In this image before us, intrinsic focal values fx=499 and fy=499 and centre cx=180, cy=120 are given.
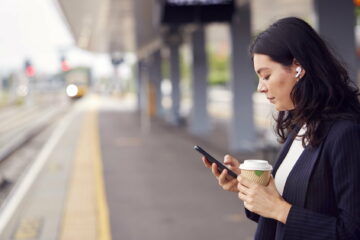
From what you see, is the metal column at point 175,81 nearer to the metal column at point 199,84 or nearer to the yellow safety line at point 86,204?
the metal column at point 199,84

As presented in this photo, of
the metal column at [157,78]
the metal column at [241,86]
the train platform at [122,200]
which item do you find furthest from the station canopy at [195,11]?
the metal column at [157,78]

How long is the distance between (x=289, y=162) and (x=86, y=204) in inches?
254

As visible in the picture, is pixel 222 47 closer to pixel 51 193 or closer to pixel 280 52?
pixel 51 193

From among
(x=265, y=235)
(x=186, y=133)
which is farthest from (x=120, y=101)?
(x=265, y=235)

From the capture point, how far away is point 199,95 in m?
18.0

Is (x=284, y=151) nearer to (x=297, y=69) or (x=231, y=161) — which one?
(x=231, y=161)

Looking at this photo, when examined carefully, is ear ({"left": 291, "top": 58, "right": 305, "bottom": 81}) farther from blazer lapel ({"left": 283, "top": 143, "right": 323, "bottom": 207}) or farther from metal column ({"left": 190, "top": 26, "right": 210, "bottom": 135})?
metal column ({"left": 190, "top": 26, "right": 210, "bottom": 135})

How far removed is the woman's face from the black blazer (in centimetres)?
19

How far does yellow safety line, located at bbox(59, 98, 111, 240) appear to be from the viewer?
6.41 metres

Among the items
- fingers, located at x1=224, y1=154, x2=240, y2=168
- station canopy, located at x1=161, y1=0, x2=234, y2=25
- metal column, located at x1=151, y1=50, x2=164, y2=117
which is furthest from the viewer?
metal column, located at x1=151, y1=50, x2=164, y2=117

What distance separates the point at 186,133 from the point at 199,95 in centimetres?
197

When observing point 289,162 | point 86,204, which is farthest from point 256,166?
point 86,204

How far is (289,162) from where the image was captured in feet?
6.42

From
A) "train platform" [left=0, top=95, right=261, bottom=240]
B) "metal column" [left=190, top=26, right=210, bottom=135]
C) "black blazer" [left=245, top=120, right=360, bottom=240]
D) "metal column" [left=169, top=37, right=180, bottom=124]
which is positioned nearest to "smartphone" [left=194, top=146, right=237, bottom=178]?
"black blazer" [left=245, top=120, right=360, bottom=240]
